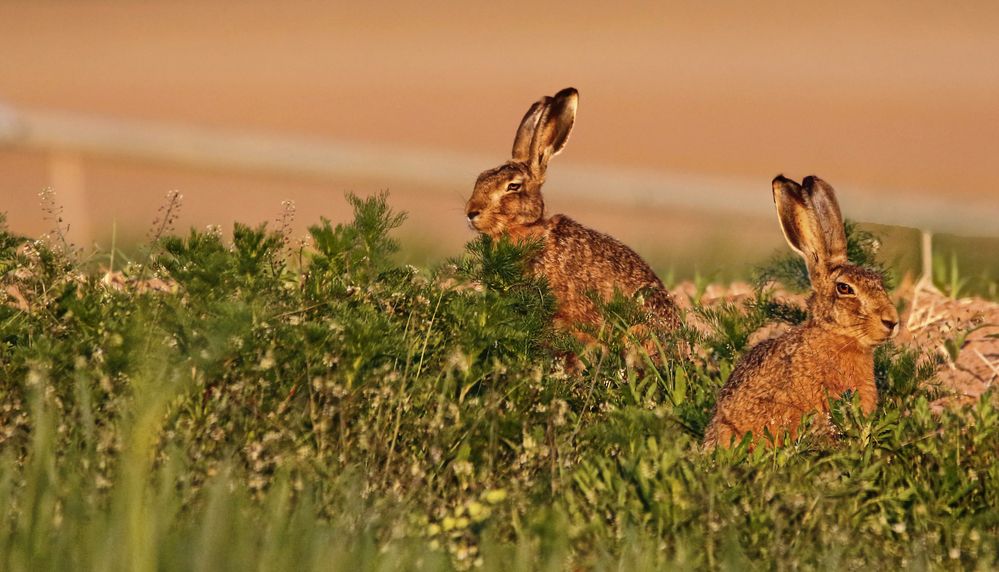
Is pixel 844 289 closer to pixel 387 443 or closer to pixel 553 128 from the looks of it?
pixel 387 443

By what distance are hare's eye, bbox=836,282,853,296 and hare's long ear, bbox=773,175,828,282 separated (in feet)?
0.49

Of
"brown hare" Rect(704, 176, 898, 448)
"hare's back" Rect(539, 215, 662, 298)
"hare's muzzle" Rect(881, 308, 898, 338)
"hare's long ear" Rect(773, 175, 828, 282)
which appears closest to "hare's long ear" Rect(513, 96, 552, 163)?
"hare's back" Rect(539, 215, 662, 298)

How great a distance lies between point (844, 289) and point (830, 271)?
0.16 meters

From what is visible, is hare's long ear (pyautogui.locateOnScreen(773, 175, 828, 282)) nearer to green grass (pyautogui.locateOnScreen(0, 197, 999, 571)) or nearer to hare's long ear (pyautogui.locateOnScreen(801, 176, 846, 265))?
hare's long ear (pyautogui.locateOnScreen(801, 176, 846, 265))

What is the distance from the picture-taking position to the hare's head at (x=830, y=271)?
5918 millimetres

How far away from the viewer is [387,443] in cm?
530

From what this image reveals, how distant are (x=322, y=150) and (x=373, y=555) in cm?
717

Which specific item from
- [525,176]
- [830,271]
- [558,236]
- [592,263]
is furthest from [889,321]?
[525,176]

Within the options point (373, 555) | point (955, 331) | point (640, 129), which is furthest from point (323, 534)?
point (640, 129)

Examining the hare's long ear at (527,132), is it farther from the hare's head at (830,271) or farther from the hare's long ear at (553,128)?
the hare's head at (830,271)

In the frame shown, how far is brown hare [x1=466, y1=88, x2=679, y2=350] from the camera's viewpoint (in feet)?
23.0

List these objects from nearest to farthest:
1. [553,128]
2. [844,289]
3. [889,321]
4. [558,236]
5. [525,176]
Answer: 1. [889,321]
2. [844,289]
3. [558,236]
4. [525,176]
5. [553,128]

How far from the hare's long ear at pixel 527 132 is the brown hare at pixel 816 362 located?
A: 6.58ft

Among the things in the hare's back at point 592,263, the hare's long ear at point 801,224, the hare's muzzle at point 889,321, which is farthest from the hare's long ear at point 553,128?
the hare's muzzle at point 889,321
